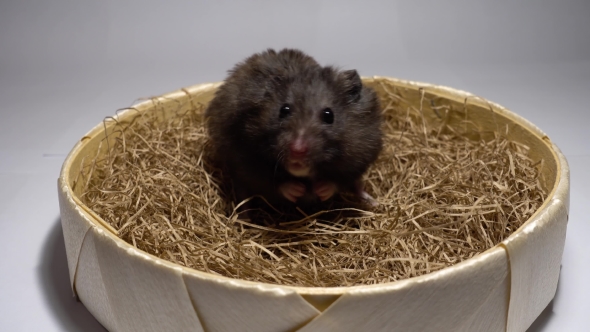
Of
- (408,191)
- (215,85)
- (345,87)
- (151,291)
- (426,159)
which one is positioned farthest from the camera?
(215,85)

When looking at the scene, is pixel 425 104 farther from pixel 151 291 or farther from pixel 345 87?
pixel 151 291

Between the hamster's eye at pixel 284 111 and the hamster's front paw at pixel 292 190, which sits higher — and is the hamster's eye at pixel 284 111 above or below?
above

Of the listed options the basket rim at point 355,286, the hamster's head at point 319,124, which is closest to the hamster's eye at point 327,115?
the hamster's head at point 319,124

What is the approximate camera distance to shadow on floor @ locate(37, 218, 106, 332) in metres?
2.80

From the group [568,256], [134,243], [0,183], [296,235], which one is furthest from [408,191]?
[0,183]

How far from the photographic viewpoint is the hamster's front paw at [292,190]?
2807mm

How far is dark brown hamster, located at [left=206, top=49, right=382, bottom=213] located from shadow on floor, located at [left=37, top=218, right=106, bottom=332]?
93 centimetres

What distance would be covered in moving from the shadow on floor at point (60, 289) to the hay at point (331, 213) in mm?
444

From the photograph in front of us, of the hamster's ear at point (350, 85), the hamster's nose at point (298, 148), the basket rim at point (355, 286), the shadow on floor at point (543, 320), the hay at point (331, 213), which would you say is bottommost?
the shadow on floor at point (543, 320)

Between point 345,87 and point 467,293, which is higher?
point 345,87

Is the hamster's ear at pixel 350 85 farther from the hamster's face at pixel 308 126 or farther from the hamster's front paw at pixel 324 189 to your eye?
the hamster's front paw at pixel 324 189

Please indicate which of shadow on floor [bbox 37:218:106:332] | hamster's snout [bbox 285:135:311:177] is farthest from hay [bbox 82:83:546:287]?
shadow on floor [bbox 37:218:106:332]

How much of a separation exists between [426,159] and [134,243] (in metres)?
1.70

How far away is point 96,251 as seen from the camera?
7.85ft
